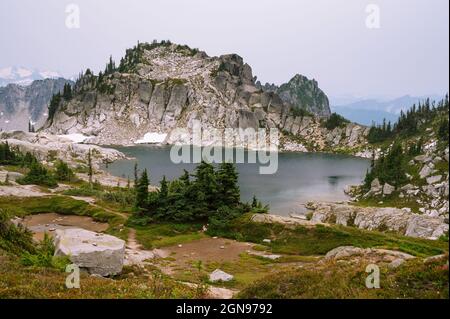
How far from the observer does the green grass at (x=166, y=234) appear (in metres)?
43.2

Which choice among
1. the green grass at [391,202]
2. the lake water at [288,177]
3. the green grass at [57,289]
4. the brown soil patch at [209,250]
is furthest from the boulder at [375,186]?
the green grass at [57,289]

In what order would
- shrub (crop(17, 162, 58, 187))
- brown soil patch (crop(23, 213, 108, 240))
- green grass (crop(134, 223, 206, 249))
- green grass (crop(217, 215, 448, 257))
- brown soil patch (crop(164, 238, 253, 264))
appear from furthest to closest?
shrub (crop(17, 162, 58, 187))
brown soil patch (crop(23, 213, 108, 240))
green grass (crop(134, 223, 206, 249))
green grass (crop(217, 215, 448, 257))
brown soil patch (crop(164, 238, 253, 264))

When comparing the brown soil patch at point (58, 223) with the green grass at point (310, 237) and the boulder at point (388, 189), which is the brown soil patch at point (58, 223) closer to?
the green grass at point (310, 237)

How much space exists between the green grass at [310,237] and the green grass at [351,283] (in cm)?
2629

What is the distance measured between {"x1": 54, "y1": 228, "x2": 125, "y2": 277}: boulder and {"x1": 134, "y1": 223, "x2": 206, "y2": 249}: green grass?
620 inches

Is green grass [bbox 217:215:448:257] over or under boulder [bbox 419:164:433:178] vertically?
under

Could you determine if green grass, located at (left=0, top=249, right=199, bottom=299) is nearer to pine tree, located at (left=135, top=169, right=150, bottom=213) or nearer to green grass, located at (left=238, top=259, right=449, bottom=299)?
green grass, located at (left=238, top=259, right=449, bottom=299)

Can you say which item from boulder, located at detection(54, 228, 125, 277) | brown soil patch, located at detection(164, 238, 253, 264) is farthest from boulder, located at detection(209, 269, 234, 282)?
brown soil patch, located at detection(164, 238, 253, 264)

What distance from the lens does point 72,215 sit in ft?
189

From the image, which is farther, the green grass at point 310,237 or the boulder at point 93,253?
the green grass at point 310,237

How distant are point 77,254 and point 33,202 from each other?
1677 inches

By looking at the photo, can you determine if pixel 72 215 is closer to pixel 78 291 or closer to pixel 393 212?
pixel 78 291

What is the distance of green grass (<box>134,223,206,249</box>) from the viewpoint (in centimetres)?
4322
